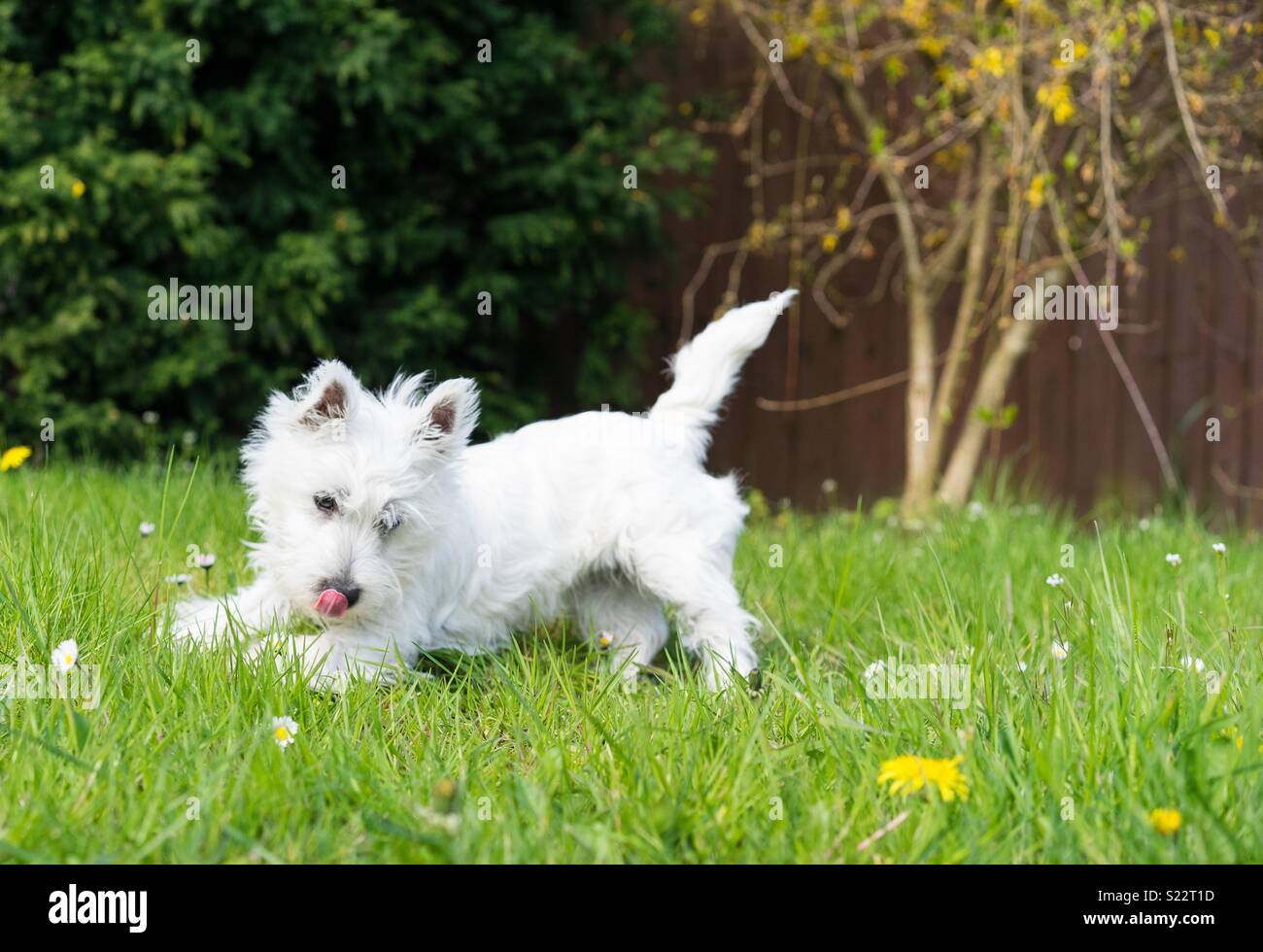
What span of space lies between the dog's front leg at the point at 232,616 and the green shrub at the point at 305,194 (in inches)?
129

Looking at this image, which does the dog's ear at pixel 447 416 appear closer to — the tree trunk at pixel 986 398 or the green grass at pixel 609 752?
the green grass at pixel 609 752

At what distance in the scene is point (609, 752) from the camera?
255cm

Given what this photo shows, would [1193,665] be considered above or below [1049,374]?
below

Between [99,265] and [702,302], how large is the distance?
3822mm

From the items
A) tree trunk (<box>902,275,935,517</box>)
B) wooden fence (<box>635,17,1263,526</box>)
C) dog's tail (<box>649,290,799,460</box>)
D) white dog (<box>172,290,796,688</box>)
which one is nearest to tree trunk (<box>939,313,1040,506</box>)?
tree trunk (<box>902,275,935,517</box>)

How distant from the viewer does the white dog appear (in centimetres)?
294

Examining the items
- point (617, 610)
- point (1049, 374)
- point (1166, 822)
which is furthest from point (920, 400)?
point (1166, 822)

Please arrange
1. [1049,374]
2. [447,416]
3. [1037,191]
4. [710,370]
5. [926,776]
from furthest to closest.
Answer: [1049,374], [1037,191], [710,370], [447,416], [926,776]

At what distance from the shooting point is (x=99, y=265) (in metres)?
6.35

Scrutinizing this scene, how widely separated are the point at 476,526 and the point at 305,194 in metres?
3.94

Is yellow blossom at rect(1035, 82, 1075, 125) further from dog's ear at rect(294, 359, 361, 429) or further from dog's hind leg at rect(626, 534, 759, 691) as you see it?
dog's ear at rect(294, 359, 361, 429)

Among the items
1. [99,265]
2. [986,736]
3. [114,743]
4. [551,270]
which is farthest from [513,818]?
[551,270]

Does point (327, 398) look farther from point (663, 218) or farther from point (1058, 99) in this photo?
point (663, 218)

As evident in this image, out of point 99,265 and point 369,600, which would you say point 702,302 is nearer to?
point 99,265
